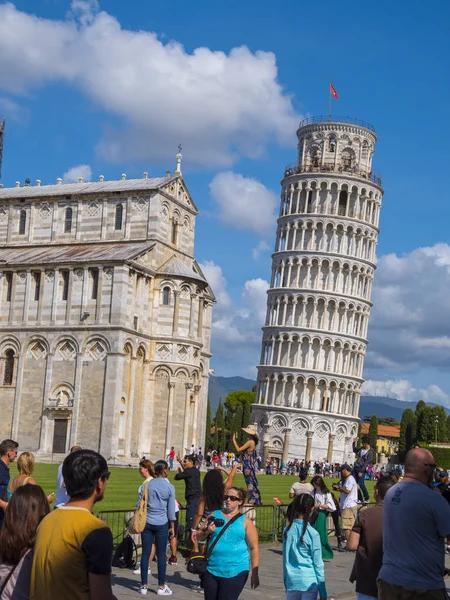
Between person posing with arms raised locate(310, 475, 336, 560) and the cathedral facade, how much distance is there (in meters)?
35.3

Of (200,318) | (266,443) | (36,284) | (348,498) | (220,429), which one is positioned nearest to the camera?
(348,498)

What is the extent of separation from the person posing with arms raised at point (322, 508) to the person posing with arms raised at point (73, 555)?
9414mm

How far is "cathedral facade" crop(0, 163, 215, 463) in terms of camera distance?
176ft

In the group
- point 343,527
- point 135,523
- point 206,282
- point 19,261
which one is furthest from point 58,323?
point 135,523

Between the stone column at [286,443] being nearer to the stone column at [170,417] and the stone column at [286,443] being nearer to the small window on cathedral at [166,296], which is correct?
the stone column at [170,417]

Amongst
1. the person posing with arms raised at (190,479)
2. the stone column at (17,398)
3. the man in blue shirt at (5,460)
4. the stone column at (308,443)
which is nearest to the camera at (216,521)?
the man in blue shirt at (5,460)

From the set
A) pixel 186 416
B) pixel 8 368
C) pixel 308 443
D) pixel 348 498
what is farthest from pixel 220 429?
pixel 348 498

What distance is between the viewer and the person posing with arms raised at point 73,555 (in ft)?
19.1

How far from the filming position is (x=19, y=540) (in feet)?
21.3

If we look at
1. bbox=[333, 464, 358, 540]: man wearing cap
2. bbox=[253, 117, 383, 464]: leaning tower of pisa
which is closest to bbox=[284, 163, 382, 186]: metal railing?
bbox=[253, 117, 383, 464]: leaning tower of pisa

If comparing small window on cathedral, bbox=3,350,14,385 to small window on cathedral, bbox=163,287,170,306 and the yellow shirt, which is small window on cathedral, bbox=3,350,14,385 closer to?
small window on cathedral, bbox=163,287,170,306

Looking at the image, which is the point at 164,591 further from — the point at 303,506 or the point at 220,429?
the point at 220,429

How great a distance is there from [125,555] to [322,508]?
143 inches

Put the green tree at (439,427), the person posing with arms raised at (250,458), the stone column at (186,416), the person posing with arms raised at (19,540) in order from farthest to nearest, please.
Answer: the green tree at (439,427) < the stone column at (186,416) < the person posing with arms raised at (250,458) < the person posing with arms raised at (19,540)
